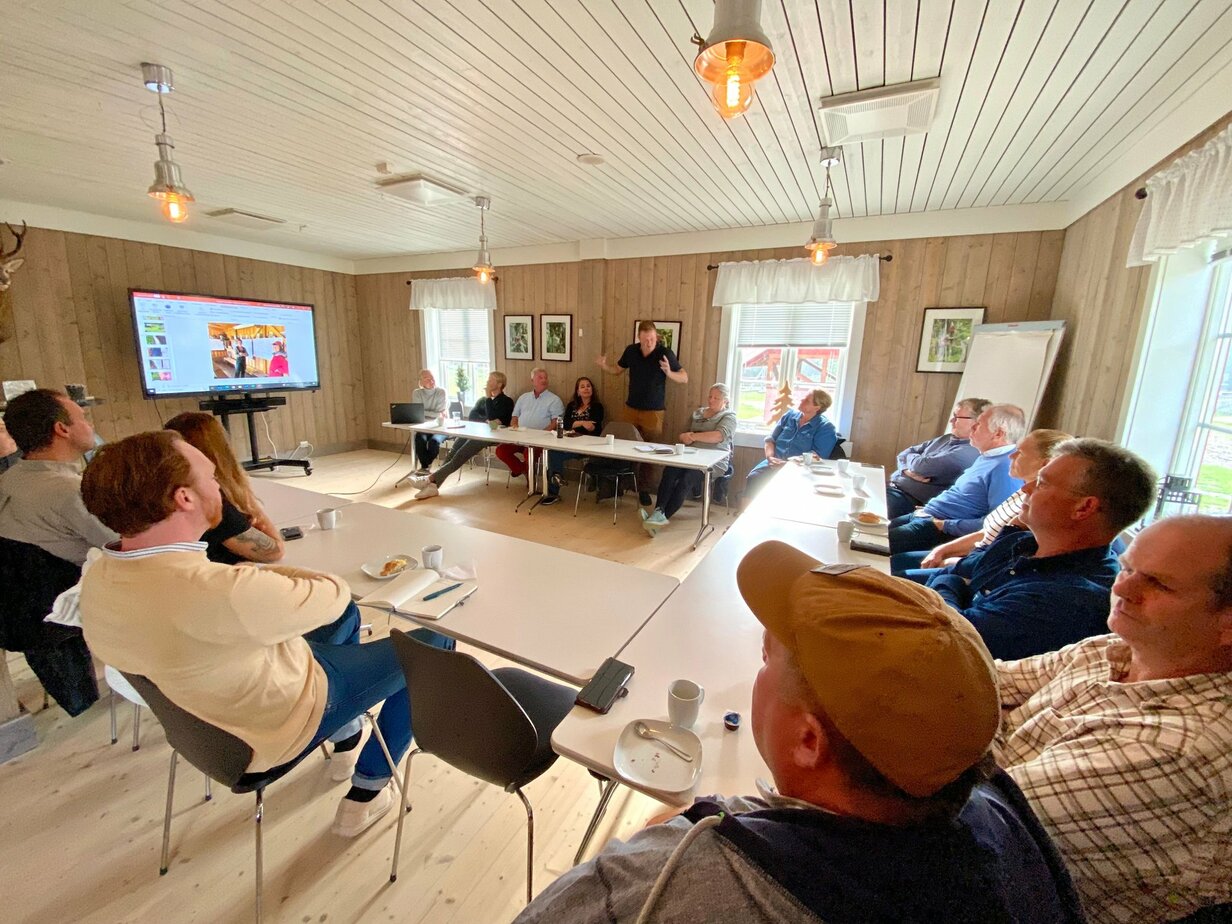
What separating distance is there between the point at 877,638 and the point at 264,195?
5.18 meters

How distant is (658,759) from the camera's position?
965mm

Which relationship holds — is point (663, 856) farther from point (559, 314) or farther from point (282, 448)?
point (282, 448)

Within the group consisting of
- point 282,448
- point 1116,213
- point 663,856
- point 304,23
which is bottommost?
point 282,448

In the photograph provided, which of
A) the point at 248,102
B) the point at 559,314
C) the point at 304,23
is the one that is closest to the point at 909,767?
the point at 304,23

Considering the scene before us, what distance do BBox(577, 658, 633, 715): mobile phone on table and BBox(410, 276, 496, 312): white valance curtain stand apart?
18.4ft

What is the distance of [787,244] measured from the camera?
4.45 metres

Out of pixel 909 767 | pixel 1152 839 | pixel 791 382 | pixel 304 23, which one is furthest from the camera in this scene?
pixel 791 382

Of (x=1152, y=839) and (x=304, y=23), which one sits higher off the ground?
(x=304, y=23)

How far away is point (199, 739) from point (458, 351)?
6.11 meters

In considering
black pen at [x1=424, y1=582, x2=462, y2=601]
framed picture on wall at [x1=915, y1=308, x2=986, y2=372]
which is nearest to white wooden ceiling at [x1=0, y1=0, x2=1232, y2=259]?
framed picture on wall at [x1=915, y1=308, x2=986, y2=372]

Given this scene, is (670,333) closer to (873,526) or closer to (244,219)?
(873,526)

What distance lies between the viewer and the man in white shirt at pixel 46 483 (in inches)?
64.8

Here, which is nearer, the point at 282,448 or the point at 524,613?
the point at 524,613

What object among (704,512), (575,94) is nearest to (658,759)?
(575,94)
